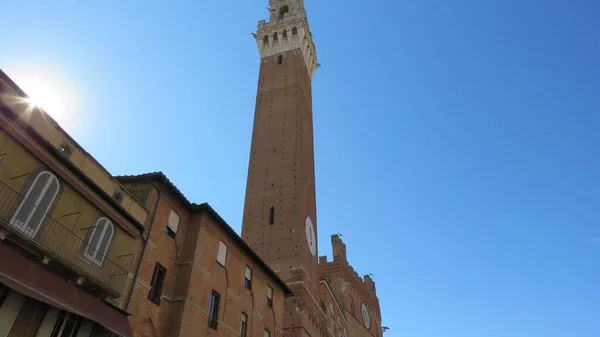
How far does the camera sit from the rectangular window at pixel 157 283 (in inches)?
493

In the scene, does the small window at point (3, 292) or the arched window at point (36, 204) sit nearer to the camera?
the small window at point (3, 292)

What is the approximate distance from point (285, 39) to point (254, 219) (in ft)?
60.3

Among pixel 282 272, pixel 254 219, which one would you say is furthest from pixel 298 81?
pixel 282 272

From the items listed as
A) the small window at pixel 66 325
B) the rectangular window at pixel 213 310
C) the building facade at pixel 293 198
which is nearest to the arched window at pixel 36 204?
the small window at pixel 66 325

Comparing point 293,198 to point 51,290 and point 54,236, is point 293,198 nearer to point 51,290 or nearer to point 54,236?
point 54,236

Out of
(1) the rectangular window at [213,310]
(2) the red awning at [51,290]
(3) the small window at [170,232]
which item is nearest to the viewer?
(2) the red awning at [51,290]

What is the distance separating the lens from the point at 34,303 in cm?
881

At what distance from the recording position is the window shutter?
1403 cm

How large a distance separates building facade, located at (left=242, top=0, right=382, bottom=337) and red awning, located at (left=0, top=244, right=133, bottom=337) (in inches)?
488

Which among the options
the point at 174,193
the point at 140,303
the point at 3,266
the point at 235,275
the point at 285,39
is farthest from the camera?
the point at 285,39

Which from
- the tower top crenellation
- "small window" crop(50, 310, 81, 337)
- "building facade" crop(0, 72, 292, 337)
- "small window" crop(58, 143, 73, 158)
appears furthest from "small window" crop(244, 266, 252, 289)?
the tower top crenellation

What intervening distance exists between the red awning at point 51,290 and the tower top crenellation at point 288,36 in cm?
2973

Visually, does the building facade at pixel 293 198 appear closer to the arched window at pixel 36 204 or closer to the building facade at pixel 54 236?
the building facade at pixel 54 236

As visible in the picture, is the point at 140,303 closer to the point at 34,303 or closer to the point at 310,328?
the point at 34,303
